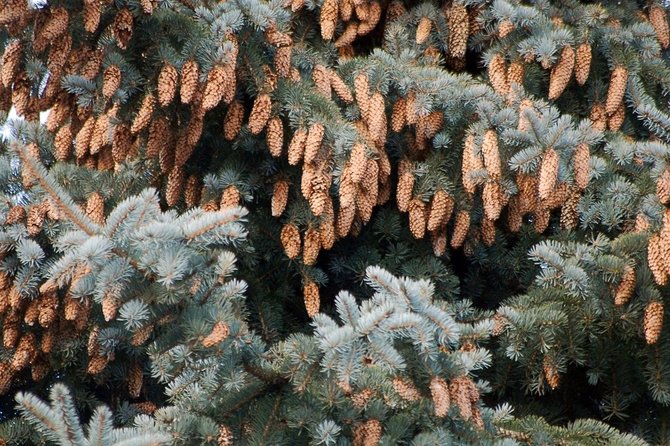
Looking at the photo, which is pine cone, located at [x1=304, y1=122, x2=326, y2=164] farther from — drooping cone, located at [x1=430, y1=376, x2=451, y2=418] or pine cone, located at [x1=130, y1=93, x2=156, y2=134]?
drooping cone, located at [x1=430, y1=376, x2=451, y2=418]

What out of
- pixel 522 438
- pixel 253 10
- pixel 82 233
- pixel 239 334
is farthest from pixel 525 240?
pixel 82 233

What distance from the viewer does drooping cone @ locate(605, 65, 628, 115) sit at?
3834mm

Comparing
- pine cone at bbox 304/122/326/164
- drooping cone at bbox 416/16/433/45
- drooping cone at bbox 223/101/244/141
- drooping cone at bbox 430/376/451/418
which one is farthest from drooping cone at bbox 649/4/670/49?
drooping cone at bbox 430/376/451/418

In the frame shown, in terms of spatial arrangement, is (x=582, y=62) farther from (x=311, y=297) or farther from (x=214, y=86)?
(x=214, y=86)

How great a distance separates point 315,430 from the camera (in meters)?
2.51

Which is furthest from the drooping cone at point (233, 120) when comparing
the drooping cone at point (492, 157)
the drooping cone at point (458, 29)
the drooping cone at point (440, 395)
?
the drooping cone at point (440, 395)

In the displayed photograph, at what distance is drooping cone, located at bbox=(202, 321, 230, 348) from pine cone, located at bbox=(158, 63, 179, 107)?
1.02m

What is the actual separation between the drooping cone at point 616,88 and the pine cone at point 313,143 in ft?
4.70

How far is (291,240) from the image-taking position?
3.44 m

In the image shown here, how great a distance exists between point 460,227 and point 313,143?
74cm

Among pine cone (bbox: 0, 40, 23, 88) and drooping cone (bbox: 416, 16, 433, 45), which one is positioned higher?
pine cone (bbox: 0, 40, 23, 88)

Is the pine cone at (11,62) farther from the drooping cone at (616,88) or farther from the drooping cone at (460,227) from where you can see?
the drooping cone at (616,88)

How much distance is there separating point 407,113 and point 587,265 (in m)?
0.92

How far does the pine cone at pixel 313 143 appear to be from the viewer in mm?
3152
